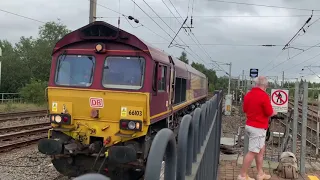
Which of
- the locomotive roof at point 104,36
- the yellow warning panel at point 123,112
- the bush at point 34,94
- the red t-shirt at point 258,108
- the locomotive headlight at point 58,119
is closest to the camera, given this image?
the red t-shirt at point 258,108

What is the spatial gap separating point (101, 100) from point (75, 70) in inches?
39.0

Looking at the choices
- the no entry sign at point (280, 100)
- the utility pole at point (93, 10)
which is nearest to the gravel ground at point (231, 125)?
the utility pole at point (93, 10)

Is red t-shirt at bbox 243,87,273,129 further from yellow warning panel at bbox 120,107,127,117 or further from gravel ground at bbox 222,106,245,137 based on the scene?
gravel ground at bbox 222,106,245,137

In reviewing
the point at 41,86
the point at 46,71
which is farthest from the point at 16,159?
the point at 46,71

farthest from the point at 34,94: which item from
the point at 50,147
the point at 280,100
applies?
the point at 280,100

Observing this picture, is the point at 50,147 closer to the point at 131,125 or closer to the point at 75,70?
the point at 131,125

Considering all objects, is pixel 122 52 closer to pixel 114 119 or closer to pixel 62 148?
pixel 114 119

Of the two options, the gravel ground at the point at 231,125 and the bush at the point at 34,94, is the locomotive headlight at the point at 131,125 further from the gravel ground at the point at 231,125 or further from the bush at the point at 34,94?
the bush at the point at 34,94

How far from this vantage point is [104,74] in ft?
25.0

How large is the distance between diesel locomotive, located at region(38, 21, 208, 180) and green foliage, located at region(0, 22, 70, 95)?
4605 centimetres

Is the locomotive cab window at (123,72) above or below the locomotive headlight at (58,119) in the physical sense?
above

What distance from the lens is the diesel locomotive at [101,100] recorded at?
281 inches

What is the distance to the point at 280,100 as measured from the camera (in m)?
8.13

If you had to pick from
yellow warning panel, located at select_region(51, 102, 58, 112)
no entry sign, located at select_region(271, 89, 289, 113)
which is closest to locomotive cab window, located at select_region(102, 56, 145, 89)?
yellow warning panel, located at select_region(51, 102, 58, 112)
